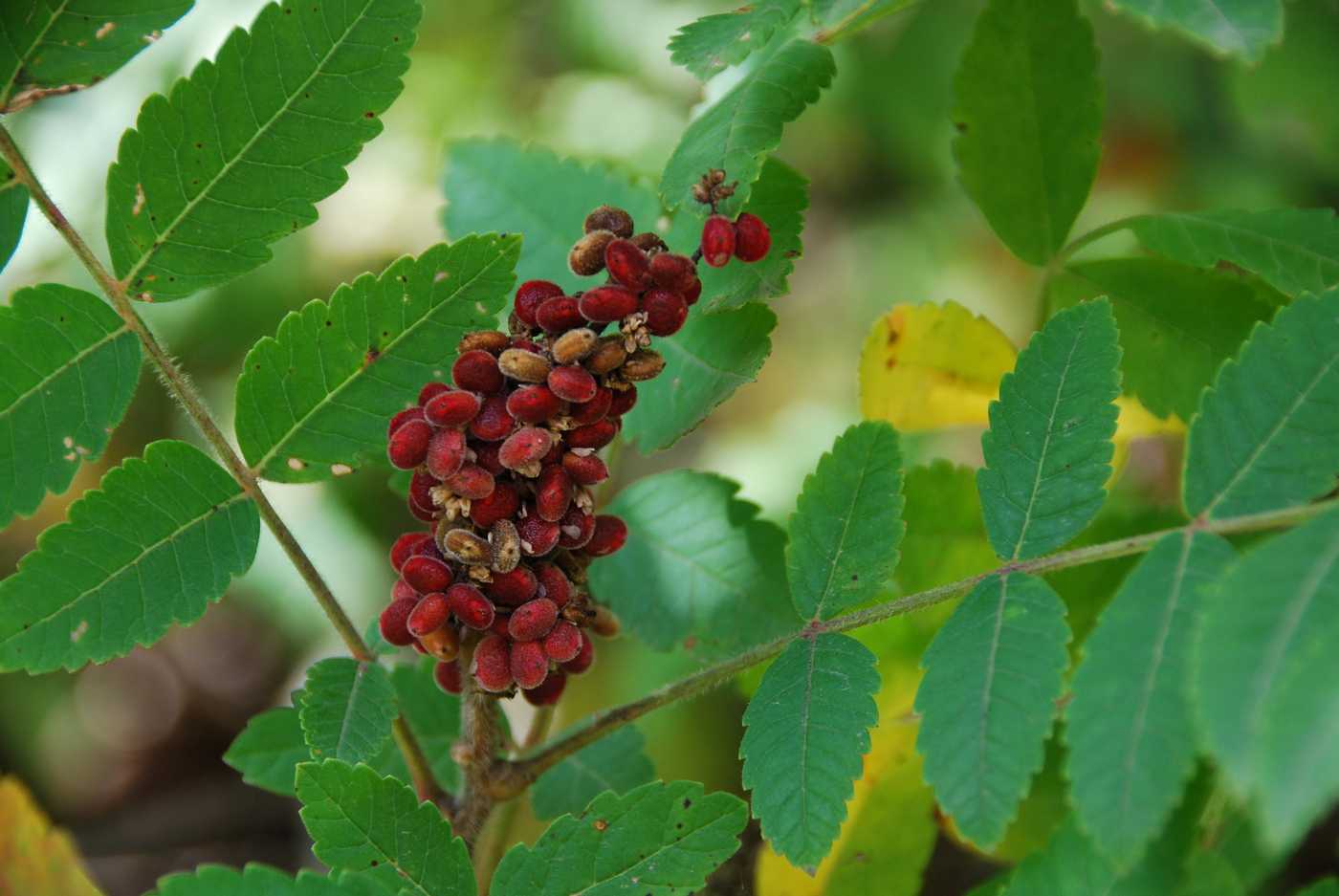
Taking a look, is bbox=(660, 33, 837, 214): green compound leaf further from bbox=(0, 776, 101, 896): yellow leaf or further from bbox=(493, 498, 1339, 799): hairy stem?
bbox=(0, 776, 101, 896): yellow leaf

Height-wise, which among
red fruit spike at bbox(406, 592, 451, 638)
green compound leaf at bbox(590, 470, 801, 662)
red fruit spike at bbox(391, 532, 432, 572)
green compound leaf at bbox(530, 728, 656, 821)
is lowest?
green compound leaf at bbox(530, 728, 656, 821)

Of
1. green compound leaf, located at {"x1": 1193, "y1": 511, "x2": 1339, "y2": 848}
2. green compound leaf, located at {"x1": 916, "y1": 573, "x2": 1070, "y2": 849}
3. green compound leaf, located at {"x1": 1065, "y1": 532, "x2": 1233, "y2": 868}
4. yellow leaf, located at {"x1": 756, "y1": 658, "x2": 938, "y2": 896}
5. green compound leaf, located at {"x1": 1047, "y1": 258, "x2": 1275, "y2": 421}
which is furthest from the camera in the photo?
yellow leaf, located at {"x1": 756, "y1": 658, "x2": 938, "y2": 896}

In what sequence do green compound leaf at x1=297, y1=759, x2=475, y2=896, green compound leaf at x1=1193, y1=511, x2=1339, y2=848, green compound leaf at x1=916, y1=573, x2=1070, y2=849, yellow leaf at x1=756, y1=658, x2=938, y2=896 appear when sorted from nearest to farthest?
green compound leaf at x1=1193, y1=511, x2=1339, y2=848 → green compound leaf at x1=916, y1=573, x2=1070, y2=849 → green compound leaf at x1=297, y1=759, x2=475, y2=896 → yellow leaf at x1=756, y1=658, x2=938, y2=896

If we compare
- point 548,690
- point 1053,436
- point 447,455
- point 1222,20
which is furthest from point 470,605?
point 1222,20

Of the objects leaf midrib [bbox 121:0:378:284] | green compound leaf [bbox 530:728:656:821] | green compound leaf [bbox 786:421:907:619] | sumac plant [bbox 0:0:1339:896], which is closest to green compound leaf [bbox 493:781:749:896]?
sumac plant [bbox 0:0:1339:896]

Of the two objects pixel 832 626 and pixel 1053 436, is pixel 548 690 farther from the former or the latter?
pixel 1053 436

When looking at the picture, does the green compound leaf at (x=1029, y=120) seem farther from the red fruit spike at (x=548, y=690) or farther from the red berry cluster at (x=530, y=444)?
the red fruit spike at (x=548, y=690)
